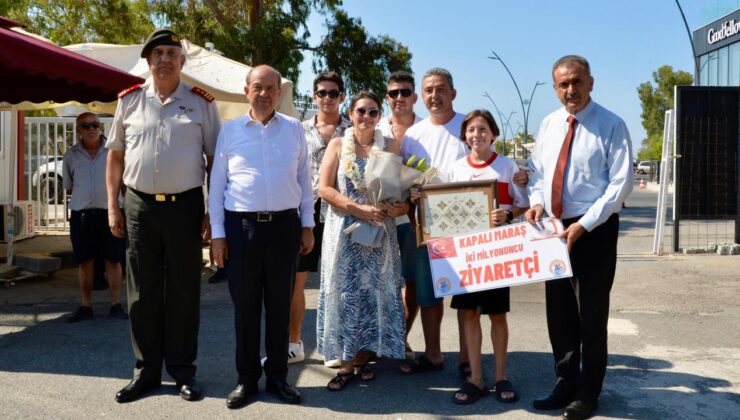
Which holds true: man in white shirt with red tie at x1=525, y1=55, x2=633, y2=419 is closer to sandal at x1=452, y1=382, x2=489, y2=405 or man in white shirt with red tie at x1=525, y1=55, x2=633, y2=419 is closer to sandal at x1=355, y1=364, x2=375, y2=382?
sandal at x1=452, y1=382, x2=489, y2=405

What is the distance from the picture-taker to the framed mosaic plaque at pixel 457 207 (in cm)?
431

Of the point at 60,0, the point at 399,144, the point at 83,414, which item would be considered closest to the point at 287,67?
the point at 60,0

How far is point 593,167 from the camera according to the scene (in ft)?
13.5

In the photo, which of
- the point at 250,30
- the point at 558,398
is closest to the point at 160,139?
the point at 558,398

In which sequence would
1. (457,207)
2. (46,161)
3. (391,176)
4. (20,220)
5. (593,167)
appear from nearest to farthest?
(593,167)
(457,207)
(391,176)
(20,220)
(46,161)

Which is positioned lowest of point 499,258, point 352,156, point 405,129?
point 499,258

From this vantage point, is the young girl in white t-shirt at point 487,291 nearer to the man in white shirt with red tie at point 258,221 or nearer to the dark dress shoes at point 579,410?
the dark dress shoes at point 579,410

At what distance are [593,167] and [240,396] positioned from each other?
2.51 m

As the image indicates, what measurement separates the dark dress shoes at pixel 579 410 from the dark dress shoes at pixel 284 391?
162 cm

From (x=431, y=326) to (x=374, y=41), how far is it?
17.3 m

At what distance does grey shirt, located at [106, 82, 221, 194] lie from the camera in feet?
14.7

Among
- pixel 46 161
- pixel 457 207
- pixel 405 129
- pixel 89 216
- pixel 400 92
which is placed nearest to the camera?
pixel 457 207

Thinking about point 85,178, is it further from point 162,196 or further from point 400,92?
point 400,92

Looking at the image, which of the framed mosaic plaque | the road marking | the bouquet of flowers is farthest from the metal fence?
the framed mosaic plaque
